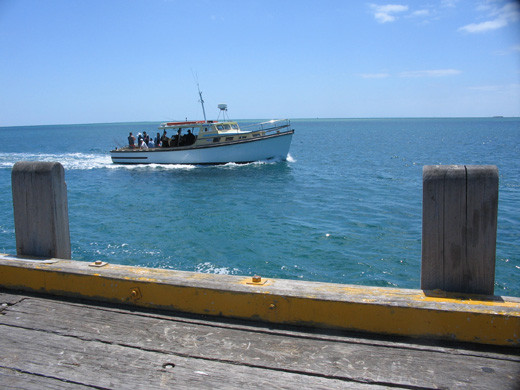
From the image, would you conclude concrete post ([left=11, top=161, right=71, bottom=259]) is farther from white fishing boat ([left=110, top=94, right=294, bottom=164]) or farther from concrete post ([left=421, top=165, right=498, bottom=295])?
white fishing boat ([left=110, top=94, right=294, bottom=164])

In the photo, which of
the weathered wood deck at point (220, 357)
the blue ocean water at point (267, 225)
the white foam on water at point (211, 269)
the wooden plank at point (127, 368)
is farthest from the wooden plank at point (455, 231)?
the white foam on water at point (211, 269)

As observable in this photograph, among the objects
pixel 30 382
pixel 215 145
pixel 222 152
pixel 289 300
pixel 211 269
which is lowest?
pixel 211 269

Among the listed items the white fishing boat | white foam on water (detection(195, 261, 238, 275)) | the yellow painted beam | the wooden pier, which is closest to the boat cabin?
the white fishing boat

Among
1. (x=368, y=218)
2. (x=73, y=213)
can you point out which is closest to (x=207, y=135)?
(x=73, y=213)

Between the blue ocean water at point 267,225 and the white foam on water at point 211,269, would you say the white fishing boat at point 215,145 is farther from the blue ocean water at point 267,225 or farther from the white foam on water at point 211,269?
the white foam on water at point 211,269

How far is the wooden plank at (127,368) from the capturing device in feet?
6.63

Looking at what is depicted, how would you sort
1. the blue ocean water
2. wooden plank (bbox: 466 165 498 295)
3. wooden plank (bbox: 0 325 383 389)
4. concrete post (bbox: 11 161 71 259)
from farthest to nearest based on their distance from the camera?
the blue ocean water < concrete post (bbox: 11 161 71 259) < wooden plank (bbox: 466 165 498 295) < wooden plank (bbox: 0 325 383 389)

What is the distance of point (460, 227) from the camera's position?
97.5 inches

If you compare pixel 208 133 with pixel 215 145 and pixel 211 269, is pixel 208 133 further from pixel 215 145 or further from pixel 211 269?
pixel 211 269

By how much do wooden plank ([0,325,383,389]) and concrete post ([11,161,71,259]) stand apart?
3.24 feet

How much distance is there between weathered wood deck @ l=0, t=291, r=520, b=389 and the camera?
2021 mm

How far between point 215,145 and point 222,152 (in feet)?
2.38

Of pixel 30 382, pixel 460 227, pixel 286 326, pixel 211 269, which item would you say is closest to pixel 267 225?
pixel 211 269

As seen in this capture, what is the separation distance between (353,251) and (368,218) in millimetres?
3698
